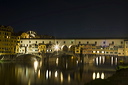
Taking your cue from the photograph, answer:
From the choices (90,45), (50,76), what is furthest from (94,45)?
(50,76)

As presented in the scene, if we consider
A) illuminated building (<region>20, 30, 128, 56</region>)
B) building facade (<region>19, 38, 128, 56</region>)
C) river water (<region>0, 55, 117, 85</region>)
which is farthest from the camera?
building facade (<region>19, 38, 128, 56</region>)

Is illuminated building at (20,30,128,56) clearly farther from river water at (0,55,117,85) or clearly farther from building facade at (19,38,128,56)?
river water at (0,55,117,85)

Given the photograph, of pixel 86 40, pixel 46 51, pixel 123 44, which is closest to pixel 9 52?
pixel 46 51

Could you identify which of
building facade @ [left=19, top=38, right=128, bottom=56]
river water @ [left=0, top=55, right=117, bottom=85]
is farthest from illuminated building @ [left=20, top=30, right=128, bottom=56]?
river water @ [left=0, top=55, right=117, bottom=85]

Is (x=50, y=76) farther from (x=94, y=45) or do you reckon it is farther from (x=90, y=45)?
(x=94, y=45)

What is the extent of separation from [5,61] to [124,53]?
92.9 ft

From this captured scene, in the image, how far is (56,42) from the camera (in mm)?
46531

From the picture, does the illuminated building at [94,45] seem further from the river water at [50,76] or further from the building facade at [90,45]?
the river water at [50,76]

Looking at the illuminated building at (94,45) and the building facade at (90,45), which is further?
the building facade at (90,45)

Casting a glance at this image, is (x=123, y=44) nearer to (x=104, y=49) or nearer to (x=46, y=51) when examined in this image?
(x=104, y=49)

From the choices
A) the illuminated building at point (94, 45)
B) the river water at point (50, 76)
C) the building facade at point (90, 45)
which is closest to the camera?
the river water at point (50, 76)

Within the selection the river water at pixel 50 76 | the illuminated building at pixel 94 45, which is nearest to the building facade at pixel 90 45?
the illuminated building at pixel 94 45

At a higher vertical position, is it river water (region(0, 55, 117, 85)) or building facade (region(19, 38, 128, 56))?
building facade (region(19, 38, 128, 56))

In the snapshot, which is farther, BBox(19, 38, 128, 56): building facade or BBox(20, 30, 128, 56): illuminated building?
BBox(19, 38, 128, 56): building facade
